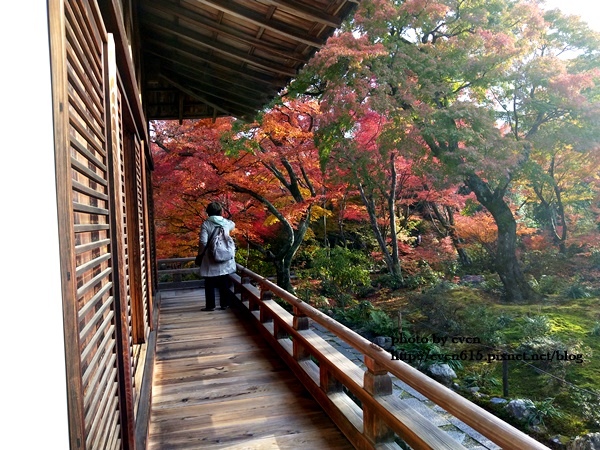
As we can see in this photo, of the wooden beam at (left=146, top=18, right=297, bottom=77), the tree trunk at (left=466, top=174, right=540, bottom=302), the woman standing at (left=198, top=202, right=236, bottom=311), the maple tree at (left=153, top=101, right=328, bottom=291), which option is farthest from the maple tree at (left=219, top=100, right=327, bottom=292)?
the wooden beam at (left=146, top=18, right=297, bottom=77)

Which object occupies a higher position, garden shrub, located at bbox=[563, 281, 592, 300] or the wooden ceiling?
the wooden ceiling

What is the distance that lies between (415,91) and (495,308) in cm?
494

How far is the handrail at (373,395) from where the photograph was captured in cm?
146

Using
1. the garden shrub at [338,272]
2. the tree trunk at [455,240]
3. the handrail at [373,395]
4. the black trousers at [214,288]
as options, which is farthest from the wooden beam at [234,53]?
the tree trunk at [455,240]

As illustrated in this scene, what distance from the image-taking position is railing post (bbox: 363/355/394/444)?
2189 mm

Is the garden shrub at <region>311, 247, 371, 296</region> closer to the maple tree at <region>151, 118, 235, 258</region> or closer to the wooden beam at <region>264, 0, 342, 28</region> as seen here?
the maple tree at <region>151, 118, 235, 258</region>

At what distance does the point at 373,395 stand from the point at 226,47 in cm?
302

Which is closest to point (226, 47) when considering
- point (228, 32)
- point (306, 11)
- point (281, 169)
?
point (228, 32)

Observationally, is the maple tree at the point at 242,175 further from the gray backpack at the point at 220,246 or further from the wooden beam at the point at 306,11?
the wooden beam at the point at 306,11

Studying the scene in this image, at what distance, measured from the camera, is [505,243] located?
34.6 feet

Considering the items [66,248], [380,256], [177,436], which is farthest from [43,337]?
[380,256]

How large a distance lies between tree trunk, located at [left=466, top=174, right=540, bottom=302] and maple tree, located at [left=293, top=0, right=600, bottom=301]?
841mm

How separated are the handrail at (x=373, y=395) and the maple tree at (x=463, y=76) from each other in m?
6.02

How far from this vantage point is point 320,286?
11.7 metres
